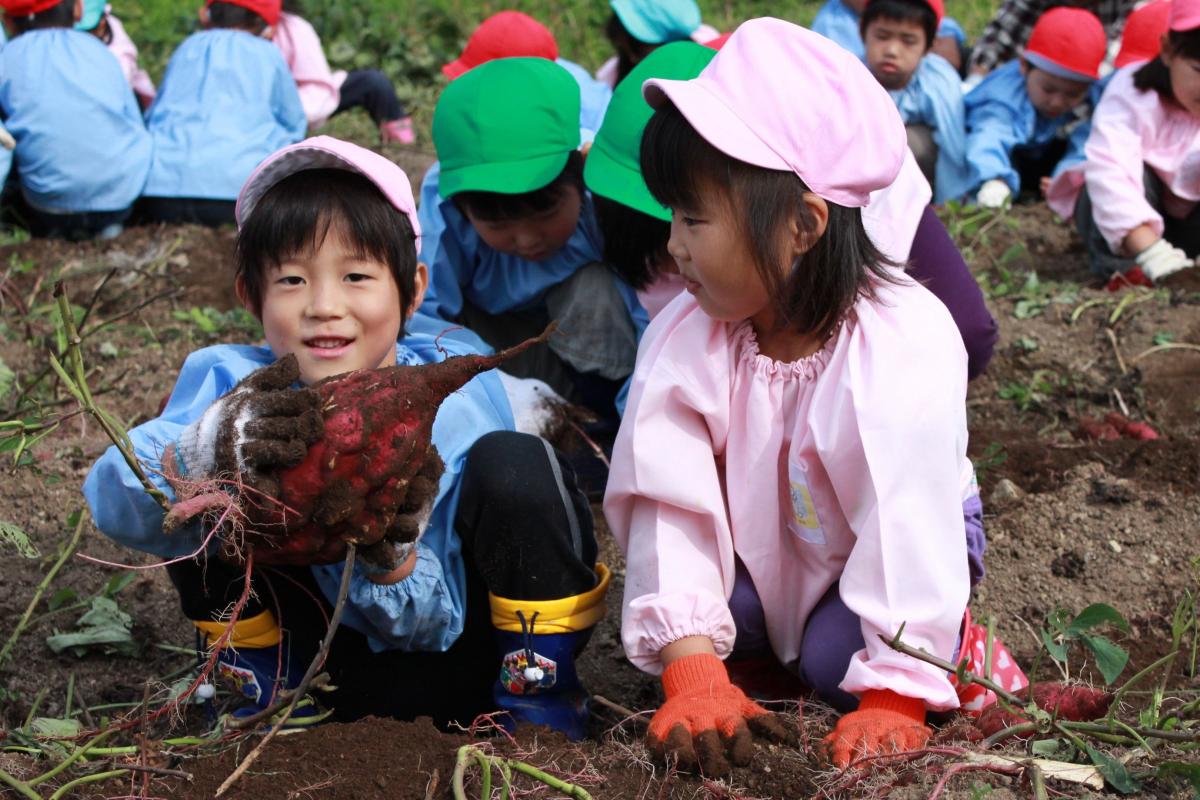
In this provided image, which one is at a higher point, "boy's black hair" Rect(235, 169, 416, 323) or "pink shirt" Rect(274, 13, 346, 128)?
"boy's black hair" Rect(235, 169, 416, 323)

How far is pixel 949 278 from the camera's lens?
274 centimetres

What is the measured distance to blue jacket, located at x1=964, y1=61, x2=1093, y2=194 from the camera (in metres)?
5.32

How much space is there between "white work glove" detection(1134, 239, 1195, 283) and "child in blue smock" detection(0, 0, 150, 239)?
3558mm

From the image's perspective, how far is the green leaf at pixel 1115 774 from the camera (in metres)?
1.60

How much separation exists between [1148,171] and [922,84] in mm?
1212

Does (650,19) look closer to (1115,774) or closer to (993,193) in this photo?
(993,193)

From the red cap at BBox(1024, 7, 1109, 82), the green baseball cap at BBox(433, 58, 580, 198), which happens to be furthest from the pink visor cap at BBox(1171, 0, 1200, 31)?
the green baseball cap at BBox(433, 58, 580, 198)

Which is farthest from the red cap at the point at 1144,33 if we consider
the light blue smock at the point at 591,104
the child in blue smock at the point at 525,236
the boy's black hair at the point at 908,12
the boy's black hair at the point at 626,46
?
the child in blue smock at the point at 525,236

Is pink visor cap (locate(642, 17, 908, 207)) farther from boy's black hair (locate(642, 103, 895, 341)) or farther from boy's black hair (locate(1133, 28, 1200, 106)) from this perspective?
boy's black hair (locate(1133, 28, 1200, 106))

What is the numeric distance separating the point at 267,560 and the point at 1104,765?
3.74ft

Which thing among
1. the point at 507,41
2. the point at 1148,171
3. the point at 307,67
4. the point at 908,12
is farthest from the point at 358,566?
the point at 307,67

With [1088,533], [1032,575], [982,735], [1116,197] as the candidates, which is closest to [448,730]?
[982,735]

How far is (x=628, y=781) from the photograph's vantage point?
171cm

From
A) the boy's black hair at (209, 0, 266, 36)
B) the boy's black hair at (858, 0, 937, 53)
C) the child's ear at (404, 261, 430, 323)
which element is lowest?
the boy's black hair at (209, 0, 266, 36)
